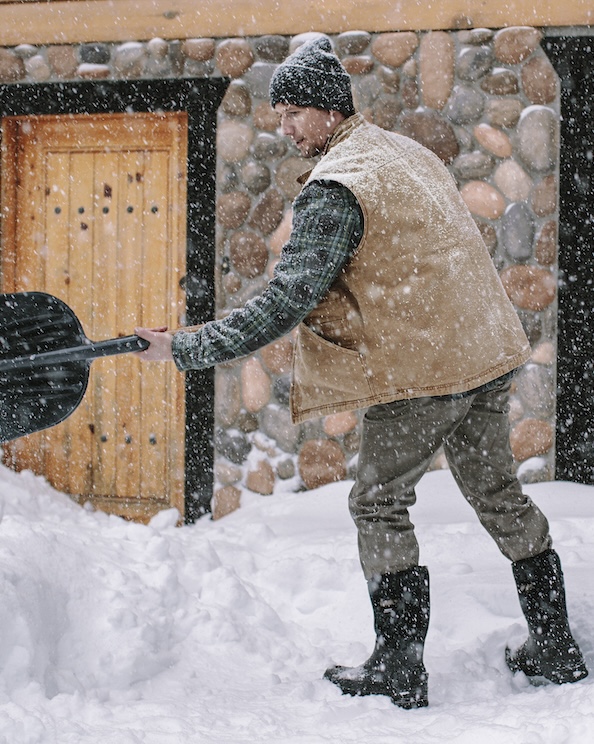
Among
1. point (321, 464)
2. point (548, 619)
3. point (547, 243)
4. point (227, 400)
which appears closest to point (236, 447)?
point (227, 400)

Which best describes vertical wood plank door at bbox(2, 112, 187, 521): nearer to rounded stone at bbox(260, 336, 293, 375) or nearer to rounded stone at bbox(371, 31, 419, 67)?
rounded stone at bbox(260, 336, 293, 375)

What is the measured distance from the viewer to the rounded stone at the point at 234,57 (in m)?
4.55

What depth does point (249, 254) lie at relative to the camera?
180 inches

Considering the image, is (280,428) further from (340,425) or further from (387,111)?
(387,111)

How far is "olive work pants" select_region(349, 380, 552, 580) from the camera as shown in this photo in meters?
2.18

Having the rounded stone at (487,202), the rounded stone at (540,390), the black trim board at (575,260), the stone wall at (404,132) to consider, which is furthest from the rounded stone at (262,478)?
the rounded stone at (487,202)

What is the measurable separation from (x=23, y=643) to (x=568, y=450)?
308cm

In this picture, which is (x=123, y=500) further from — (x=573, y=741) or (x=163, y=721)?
(x=573, y=741)

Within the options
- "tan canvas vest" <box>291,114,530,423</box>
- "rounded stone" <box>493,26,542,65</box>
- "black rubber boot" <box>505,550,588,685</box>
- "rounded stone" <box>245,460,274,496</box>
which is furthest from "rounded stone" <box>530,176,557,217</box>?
"black rubber boot" <box>505,550,588,685</box>

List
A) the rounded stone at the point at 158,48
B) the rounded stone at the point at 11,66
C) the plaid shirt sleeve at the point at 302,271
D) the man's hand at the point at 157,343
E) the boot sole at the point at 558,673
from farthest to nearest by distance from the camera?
the rounded stone at the point at 11,66, the rounded stone at the point at 158,48, the boot sole at the point at 558,673, the man's hand at the point at 157,343, the plaid shirt sleeve at the point at 302,271

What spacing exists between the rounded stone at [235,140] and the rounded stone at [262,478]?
5.57 ft

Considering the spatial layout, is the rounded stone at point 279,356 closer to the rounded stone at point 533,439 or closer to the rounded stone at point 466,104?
the rounded stone at point 533,439

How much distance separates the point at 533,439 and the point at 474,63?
202 centimetres

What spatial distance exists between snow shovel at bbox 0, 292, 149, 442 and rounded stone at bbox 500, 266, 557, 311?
2.74m
